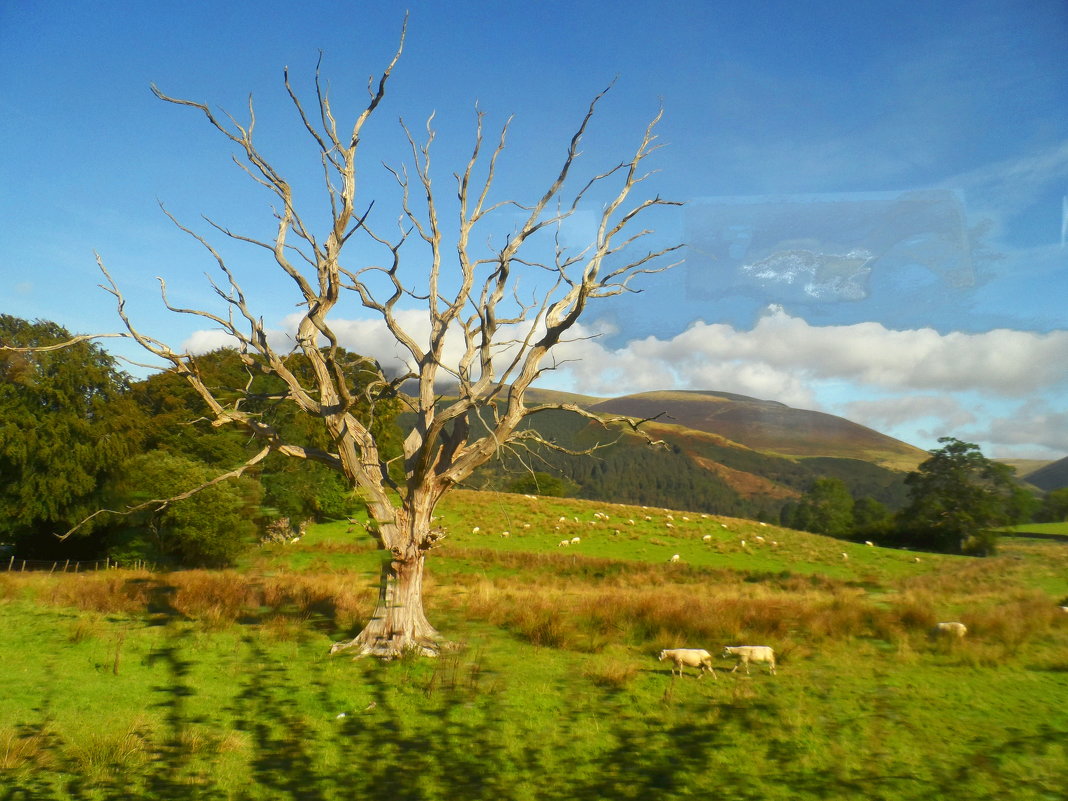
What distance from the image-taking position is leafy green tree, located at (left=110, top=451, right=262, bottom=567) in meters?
23.6

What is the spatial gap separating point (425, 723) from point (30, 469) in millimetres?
Result: 23658

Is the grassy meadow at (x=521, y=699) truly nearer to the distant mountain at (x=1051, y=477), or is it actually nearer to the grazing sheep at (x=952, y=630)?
the grazing sheep at (x=952, y=630)

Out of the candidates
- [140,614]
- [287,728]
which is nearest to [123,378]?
[140,614]

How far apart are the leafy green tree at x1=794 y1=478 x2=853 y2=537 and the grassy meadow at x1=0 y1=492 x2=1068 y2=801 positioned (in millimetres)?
56838

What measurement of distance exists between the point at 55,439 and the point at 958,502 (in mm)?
54615

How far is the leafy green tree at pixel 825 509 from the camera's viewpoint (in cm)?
7006

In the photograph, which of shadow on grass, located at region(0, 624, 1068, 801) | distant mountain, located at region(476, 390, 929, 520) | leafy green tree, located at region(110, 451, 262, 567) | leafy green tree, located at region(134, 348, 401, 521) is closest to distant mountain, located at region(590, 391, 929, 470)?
distant mountain, located at region(476, 390, 929, 520)

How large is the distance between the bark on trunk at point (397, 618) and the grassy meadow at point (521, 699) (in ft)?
1.59

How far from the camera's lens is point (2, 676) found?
29.1ft

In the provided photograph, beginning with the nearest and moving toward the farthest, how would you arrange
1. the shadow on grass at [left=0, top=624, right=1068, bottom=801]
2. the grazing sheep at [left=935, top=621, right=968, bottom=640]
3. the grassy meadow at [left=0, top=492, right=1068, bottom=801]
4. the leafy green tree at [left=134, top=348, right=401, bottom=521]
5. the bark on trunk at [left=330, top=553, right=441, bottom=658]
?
the shadow on grass at [left=0, top=624, right=1068, bottom=801]
the grassy meadow at [left=0, top=492, right=1068, bottom=801]
the bark on trunk at [left=330, top=553, right=441, bottom=658]
the grazing sheep at [left=935, top=621, right=968, bottom=640]
the leafy green tree at [left=134, top=348, right=401, bottom=521]

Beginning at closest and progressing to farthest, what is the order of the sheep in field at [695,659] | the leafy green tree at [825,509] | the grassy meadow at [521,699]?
1. the grassy meadow at [521,699]
2. the sheep in field at [695,659]
3. the leafy green tree at [825,509]

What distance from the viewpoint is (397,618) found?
34.4ft

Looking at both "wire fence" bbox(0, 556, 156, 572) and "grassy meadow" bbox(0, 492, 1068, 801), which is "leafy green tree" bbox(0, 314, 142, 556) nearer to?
"wire fence" bbox(0, 556, 156, 572)

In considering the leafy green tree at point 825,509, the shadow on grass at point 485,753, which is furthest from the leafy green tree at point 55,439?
the leafy green tree at point 825,509
